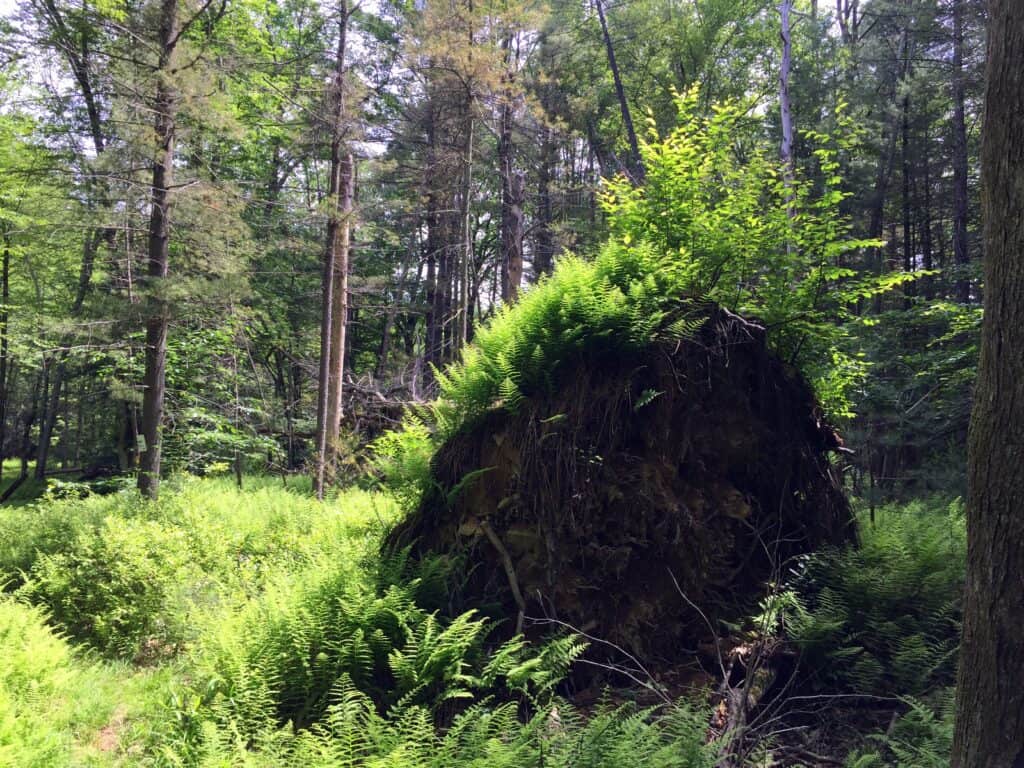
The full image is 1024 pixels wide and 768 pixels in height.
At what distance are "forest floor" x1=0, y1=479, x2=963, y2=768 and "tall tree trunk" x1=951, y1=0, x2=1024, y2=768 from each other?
1102mm

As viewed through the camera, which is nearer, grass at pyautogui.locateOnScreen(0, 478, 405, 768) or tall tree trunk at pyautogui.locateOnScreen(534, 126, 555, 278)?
grass at pyautogui.locateOnScreen(0, 478, 405, 768)

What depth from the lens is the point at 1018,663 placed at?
201cm

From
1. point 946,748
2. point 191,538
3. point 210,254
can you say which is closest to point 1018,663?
point 946,748

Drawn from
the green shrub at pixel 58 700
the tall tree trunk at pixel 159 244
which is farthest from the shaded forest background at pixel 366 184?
the green shrub at pixel 58 700

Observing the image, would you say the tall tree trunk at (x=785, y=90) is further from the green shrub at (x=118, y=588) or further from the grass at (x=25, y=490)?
the grass at (x=25, y=490)

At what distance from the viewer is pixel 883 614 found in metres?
4.36

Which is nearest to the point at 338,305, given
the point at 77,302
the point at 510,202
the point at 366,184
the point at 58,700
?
the point at 510,202

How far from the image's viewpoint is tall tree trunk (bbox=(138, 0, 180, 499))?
31.1 ft

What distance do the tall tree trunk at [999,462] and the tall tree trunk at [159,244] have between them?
33.2 ft

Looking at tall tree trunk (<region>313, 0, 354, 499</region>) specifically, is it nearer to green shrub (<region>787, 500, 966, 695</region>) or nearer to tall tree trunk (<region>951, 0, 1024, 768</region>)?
green shrub (<region>787, 500, 966, 695</region>)

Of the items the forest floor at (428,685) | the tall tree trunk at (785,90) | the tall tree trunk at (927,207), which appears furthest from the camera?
the tall tree trunk at (927,207)

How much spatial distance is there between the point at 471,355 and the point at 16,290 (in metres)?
24.3

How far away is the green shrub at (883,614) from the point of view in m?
3.97

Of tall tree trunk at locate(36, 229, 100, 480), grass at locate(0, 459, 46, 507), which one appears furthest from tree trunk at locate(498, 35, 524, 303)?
grass at locate(0, 459, 46, 507)
